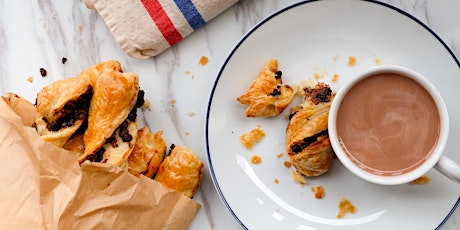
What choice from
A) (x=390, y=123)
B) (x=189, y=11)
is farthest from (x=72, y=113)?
(x=390, y=123)

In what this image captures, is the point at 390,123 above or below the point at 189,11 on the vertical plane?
below

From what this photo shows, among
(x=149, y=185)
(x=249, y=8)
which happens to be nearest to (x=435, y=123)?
(x=249, y=8)

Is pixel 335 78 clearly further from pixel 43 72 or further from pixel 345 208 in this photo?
pixel 43 72

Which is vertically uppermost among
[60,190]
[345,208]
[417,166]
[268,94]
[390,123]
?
[60,190]

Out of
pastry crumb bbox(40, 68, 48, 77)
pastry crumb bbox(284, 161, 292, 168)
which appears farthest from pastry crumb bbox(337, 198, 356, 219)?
pastry crumb bbox(40, 68, 48, 77)

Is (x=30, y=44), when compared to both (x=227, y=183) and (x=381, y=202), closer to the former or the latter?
(x=227, y=183)

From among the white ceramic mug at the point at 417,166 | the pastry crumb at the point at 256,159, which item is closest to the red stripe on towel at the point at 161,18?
the pastry crumb at the point at 256,159

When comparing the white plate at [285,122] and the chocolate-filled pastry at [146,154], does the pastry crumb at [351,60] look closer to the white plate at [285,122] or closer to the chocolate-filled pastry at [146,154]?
the white plate at [285,122]
